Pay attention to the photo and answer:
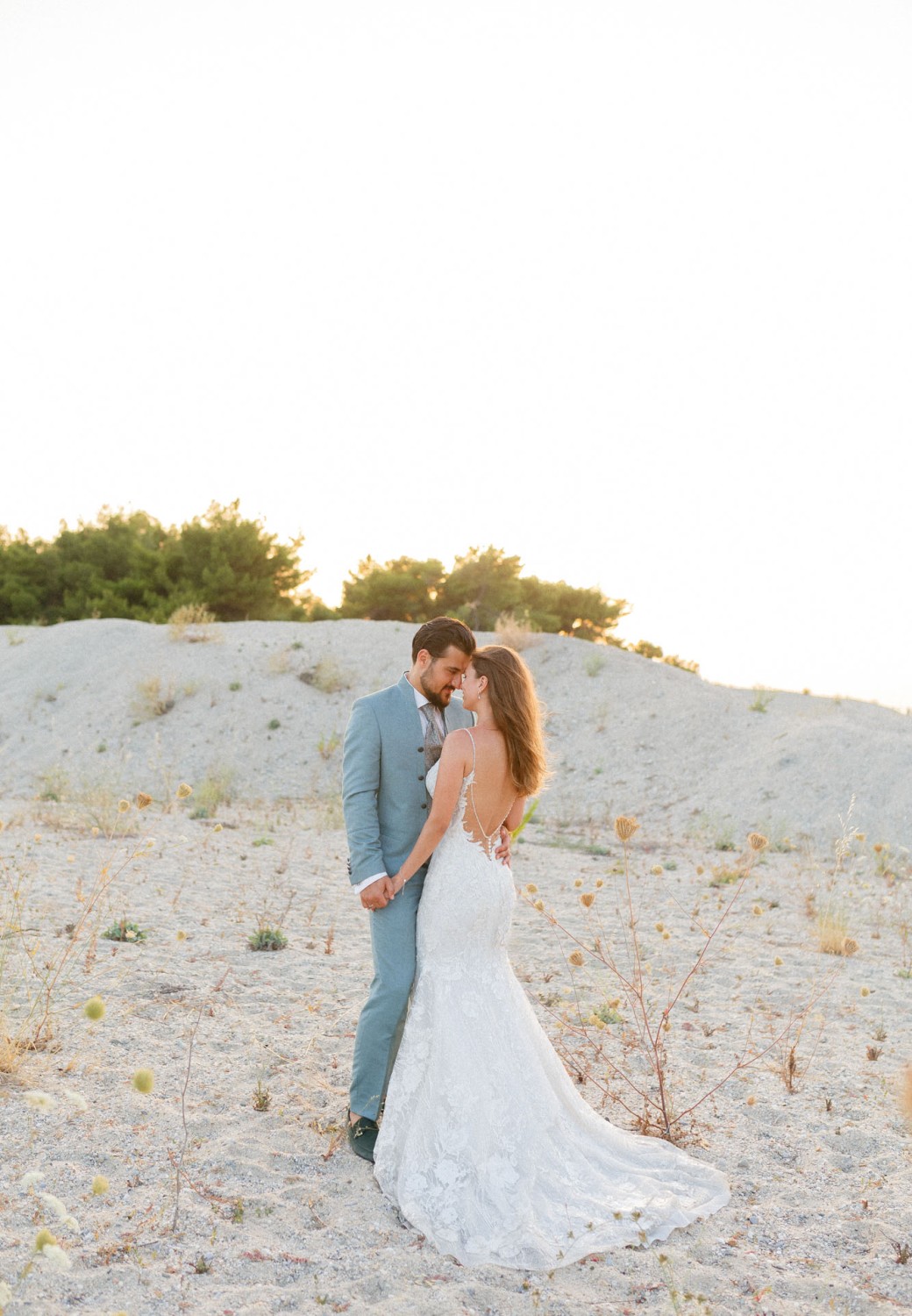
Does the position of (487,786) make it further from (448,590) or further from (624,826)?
(448,590)

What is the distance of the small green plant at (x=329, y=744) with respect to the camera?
17578mm

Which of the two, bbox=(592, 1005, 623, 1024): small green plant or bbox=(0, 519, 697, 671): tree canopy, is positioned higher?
bbox=(0, 519, 697, 671): tree canopy

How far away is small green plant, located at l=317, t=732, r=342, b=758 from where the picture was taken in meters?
17.6

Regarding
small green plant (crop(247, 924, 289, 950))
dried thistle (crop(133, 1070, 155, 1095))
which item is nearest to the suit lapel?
dried thistle (crop(133, 1070, 155, 1095))

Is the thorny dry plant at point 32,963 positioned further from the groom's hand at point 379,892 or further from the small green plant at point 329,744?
the small green plant at point 329,744

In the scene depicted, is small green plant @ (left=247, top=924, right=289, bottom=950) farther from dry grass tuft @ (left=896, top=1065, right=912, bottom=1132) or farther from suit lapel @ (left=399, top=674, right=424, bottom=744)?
dry grass tuft @ (left=896, top=1065, right=912, bottom=1132)

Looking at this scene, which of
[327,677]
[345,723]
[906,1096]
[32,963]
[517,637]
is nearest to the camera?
[906,1096]

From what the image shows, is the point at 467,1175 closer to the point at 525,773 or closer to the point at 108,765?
the point at 525,773

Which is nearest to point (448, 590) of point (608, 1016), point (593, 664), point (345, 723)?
point (593, 664)

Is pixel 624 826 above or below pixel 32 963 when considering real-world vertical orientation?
above

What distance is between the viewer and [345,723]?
59.6ft

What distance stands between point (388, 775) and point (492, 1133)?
4.33 ft

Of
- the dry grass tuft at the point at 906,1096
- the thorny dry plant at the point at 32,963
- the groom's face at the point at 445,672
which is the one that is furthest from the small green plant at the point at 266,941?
the dry grass tuft at the point at 906,1096

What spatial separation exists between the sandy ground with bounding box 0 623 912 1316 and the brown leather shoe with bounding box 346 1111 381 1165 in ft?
0.22
